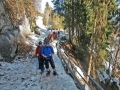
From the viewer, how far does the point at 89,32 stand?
2673 cm

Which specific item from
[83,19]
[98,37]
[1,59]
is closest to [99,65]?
[98,37]

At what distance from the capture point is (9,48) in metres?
18.3

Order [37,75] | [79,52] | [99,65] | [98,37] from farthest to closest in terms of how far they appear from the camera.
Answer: [79,52] < [99,65] < [98,37] < [37,75]

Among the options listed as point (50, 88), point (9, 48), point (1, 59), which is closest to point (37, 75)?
point (50, 88)

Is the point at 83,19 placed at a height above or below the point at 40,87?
above

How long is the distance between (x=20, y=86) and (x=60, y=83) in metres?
1.96

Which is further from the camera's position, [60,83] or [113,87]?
[113,87]

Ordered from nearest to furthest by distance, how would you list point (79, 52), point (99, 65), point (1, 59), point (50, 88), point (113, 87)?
A: point (50, 88) → point (1, 59) → point (99, 65) → point (113, 87) → point (79, 52)

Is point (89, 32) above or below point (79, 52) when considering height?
above

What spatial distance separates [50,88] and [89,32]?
18483 millimetres

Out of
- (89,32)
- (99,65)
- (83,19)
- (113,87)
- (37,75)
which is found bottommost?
(113,87)

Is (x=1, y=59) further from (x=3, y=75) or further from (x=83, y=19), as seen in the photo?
(x=83, y=19)

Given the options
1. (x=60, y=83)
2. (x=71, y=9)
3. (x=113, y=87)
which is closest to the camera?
(x=60, y=83)

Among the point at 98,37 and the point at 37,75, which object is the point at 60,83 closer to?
the point at 37,75
